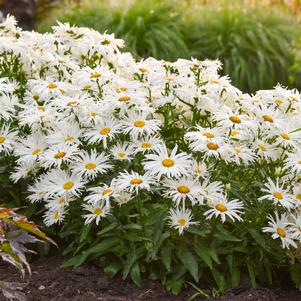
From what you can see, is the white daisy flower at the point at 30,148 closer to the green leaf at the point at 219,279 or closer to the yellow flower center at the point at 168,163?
the yellow flower center at the point at 168,163

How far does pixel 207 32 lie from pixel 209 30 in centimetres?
7

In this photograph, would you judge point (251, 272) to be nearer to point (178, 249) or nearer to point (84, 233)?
point (178, 249)

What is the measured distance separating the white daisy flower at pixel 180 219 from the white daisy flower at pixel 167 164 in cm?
16

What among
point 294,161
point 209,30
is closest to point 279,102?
point 294,161

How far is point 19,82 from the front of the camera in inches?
150

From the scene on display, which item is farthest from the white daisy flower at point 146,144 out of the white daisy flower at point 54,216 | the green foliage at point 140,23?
the green foliage at point 140,23

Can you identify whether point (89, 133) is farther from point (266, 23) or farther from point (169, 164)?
point (266, 23)

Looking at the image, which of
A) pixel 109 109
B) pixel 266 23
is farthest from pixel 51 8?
pixel 109 109

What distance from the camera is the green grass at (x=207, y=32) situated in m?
7.32

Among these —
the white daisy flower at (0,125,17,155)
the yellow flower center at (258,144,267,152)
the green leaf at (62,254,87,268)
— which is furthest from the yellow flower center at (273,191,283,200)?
the white daisy flower at (0,125,17,155)

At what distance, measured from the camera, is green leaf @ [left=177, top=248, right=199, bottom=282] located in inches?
120

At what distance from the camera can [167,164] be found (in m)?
3.06

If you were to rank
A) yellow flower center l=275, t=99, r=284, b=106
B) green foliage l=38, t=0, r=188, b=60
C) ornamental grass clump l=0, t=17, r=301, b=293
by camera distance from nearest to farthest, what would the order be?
1. ornamental grass clump l=0, t=17, r=301, b=293
2. yellow flower center l=275, t=99, r=284, b=106
3. green foliage l=38, t=0, r=188, b=60

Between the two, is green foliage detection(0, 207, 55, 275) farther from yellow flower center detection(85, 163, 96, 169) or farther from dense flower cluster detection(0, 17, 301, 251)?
yellow flower center detection(85, 163, 96, 169)
